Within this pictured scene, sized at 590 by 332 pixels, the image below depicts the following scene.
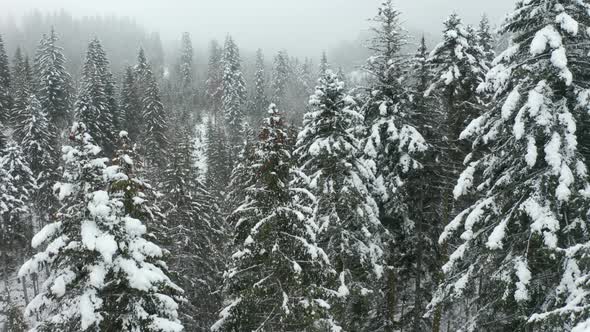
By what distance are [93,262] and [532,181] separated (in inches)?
426

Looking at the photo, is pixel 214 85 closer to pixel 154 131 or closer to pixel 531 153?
pixel 154 131

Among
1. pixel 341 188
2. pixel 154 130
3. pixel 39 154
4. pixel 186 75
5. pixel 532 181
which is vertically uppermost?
pixel 186 75

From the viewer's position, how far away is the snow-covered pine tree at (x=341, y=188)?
16.7m

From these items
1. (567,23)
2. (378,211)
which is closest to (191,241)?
(378,211)

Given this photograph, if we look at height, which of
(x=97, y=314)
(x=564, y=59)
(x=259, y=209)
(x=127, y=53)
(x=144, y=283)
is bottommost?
(x=97, y=314)

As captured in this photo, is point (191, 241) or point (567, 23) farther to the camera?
point (191, 241)

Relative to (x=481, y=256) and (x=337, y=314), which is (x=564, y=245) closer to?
(x=481, y=256)

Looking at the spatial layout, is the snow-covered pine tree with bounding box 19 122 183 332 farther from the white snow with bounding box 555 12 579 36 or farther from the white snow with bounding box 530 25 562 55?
the white snow with bounding box 555 12 579 36

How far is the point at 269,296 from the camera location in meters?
14.7

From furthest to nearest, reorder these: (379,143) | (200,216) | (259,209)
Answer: (200,216) → (379,143) → (259,209)

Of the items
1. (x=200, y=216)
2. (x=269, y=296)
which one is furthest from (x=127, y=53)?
(x=269, y=296)

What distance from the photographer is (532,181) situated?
10922 mm

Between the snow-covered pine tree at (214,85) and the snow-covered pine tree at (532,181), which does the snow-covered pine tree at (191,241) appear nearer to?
the snow-covered pine tree at (532,181)

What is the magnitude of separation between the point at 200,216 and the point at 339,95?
496 inches
